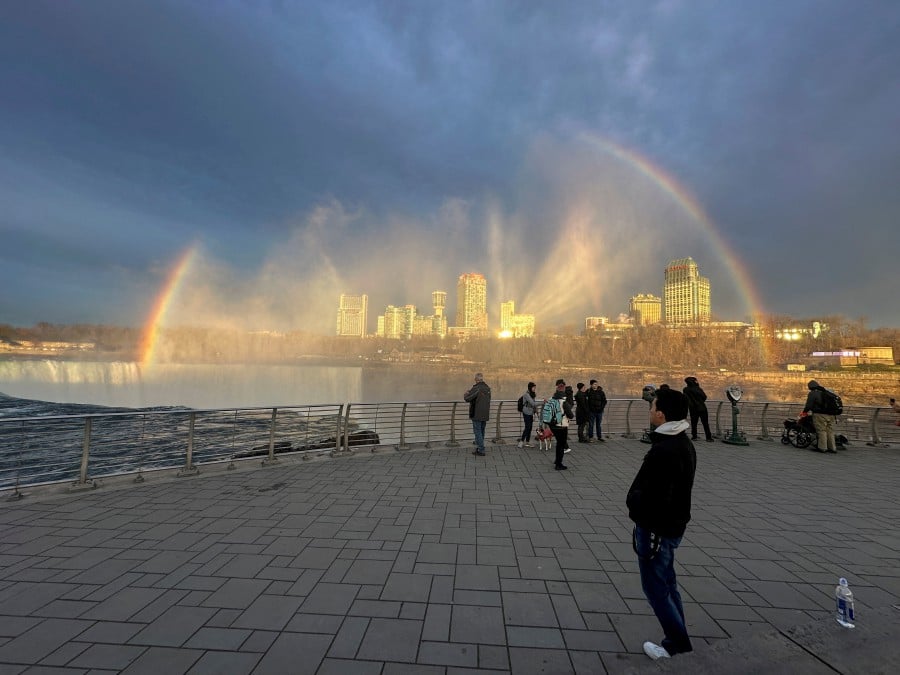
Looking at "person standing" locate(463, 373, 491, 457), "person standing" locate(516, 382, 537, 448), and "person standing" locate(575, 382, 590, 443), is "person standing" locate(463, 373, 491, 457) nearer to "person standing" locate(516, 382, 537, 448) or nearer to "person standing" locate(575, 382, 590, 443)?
"person standing" locate(516, 382, 537, 448)

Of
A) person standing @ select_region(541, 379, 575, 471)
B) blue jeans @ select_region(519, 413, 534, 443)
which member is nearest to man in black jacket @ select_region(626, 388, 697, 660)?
person standing @ select_region(541, 379, 575, 471)

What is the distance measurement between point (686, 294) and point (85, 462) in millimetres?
177541

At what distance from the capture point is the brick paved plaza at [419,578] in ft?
9.30

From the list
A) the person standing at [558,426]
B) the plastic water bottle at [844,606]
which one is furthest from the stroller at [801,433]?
the plastic water bottle at [844,606]

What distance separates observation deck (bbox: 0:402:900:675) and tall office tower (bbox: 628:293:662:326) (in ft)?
606

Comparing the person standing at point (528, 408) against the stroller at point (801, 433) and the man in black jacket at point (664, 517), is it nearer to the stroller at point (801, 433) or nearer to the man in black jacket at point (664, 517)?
the stroller at point (801, 433)

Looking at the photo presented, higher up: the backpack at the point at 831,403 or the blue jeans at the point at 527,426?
the backpack at the point at 831,403

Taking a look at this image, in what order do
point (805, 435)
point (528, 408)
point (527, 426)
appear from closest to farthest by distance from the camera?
point (528, 408), point (527, 426), point (805, 435)

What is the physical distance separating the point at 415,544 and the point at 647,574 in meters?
2.71

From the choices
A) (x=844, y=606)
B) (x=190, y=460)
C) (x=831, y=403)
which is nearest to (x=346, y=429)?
(x=190, y=460)

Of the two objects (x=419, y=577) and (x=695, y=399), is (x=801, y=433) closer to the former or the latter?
(x=695, y=399)

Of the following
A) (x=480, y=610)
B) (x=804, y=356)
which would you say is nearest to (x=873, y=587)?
(x=480, y=610)

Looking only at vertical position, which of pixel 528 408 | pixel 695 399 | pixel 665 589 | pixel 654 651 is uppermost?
pixel 695 399

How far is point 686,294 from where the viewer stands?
15400cm
